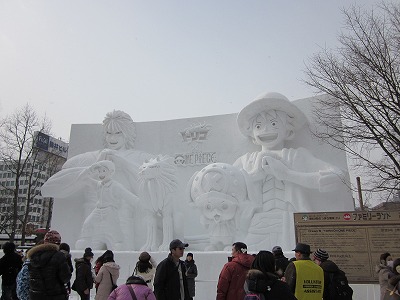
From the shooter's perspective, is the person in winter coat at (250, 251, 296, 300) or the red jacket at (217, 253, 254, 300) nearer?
the person in winter coat at (250, 251, 296, 300)

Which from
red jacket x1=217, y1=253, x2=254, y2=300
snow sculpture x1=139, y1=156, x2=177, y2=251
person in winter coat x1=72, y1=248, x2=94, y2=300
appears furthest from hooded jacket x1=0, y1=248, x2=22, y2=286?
snow sculpture x1=139, y1=156, x2=177, y2=251

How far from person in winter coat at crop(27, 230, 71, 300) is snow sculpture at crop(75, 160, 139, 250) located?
20.6 ft

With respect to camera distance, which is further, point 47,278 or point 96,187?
point 96,187

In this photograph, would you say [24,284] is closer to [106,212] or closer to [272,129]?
[106,212]

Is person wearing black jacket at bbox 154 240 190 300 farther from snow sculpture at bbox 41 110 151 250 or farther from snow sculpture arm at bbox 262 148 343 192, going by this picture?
snow sculpture at bbox 41 110 151 250

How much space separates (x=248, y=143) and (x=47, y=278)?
316 inches

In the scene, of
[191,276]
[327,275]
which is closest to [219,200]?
[191,276]

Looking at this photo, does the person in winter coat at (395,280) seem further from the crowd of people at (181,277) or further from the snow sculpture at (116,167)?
the snow sculpture at (116,167)

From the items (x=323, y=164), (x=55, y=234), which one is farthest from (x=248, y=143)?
(x=55, y=234)

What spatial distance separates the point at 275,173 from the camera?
8898 millimetres

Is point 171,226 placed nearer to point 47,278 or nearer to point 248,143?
point 248,143

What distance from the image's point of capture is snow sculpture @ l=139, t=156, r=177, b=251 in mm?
8703

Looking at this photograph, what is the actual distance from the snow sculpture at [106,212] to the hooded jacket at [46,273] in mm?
6282

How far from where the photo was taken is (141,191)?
29.4 ft
